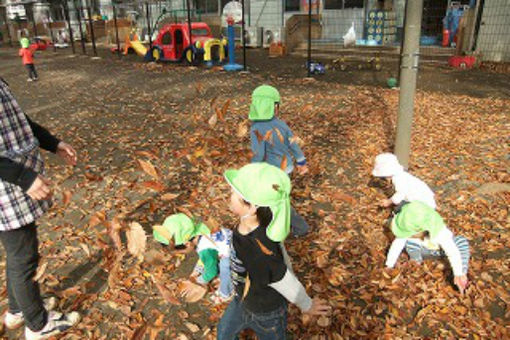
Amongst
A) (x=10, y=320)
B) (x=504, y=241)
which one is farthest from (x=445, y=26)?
(x=10, y=320)

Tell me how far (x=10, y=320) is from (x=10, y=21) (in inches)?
1514

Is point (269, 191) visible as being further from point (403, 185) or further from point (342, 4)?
point (342, 4)

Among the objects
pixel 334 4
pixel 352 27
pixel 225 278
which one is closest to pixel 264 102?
pixel 225 278

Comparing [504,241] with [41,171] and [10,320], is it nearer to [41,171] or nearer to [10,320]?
[41,171]

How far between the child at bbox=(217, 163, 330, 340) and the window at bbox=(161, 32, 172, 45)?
15.9 metres

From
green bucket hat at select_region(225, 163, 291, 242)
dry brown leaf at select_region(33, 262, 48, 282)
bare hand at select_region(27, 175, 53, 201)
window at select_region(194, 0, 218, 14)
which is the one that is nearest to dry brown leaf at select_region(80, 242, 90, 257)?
dry brown leaf at select_region(33, 262, 48, 282)

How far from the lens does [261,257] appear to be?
2.02 meters

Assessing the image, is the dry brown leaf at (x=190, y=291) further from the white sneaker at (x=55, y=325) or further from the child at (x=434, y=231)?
the child at (x=434, y=231)

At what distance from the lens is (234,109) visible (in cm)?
889

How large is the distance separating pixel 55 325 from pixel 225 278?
1.32 meters

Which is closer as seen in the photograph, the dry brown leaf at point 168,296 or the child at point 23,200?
the child at point 23,200

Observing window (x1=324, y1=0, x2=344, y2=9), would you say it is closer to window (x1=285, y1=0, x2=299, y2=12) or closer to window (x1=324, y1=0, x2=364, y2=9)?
window (x1=324, y1=0, x2=364, y2=9)

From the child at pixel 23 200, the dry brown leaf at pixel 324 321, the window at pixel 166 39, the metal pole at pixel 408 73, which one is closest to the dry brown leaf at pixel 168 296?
the child at pixel 23 200

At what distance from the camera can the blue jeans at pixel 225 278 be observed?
297 centimetres
